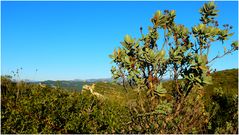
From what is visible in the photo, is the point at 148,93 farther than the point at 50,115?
Yes

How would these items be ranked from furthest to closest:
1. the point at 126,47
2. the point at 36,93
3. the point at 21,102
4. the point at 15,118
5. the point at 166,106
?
the point at 126,47 → the point at 166,106 → the point at 36,93 → the point at 21,102 → the point at 15,118

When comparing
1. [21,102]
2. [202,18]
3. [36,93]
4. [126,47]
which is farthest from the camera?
[202,18]

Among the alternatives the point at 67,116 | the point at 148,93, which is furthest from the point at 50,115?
the point at 148,93

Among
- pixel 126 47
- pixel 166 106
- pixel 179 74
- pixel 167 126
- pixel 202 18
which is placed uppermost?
pixel 202 18

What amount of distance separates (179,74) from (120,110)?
182cm

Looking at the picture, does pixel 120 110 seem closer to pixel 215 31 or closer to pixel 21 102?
pixel 21 102

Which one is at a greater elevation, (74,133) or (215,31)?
(215,31)

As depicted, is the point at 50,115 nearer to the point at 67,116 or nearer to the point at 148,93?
the point at 67,116

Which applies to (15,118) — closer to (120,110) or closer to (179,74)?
(120,110)

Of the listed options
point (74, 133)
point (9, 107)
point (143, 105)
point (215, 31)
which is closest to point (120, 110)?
point (143, 105)

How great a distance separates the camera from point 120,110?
7531 mm

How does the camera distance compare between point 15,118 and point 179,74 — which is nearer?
point 15,118

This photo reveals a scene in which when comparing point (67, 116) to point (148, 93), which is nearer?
point (67, 116)

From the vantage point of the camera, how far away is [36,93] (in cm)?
693
